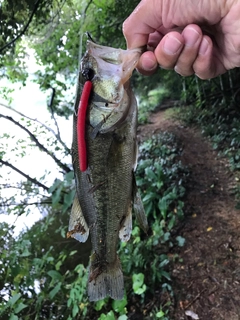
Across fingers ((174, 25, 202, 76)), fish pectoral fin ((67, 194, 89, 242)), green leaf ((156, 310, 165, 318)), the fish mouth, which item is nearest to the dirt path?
green leaf ((156, 310, 165, 318))

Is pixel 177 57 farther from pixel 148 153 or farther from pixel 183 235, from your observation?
pixel 148 153

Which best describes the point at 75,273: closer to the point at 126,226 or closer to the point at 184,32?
the point at 126,226

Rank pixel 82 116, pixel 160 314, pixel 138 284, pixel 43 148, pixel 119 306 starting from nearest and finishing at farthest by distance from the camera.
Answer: pixel 82 116 → pixel 160 314 → pixel 119 306 → pixel 138 284 → pixel 43 148

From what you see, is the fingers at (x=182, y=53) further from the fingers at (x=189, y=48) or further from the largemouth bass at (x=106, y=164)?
the largemouth bass at (x=106, y=164)

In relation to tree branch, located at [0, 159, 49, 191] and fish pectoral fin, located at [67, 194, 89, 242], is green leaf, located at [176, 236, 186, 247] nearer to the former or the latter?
tree branch, located at [0, 159, 49, 191]

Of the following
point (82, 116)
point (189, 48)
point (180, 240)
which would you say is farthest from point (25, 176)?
point (189, 48)

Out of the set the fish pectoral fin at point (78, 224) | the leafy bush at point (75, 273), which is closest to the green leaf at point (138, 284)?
the leafy bush at point (75, 273)
